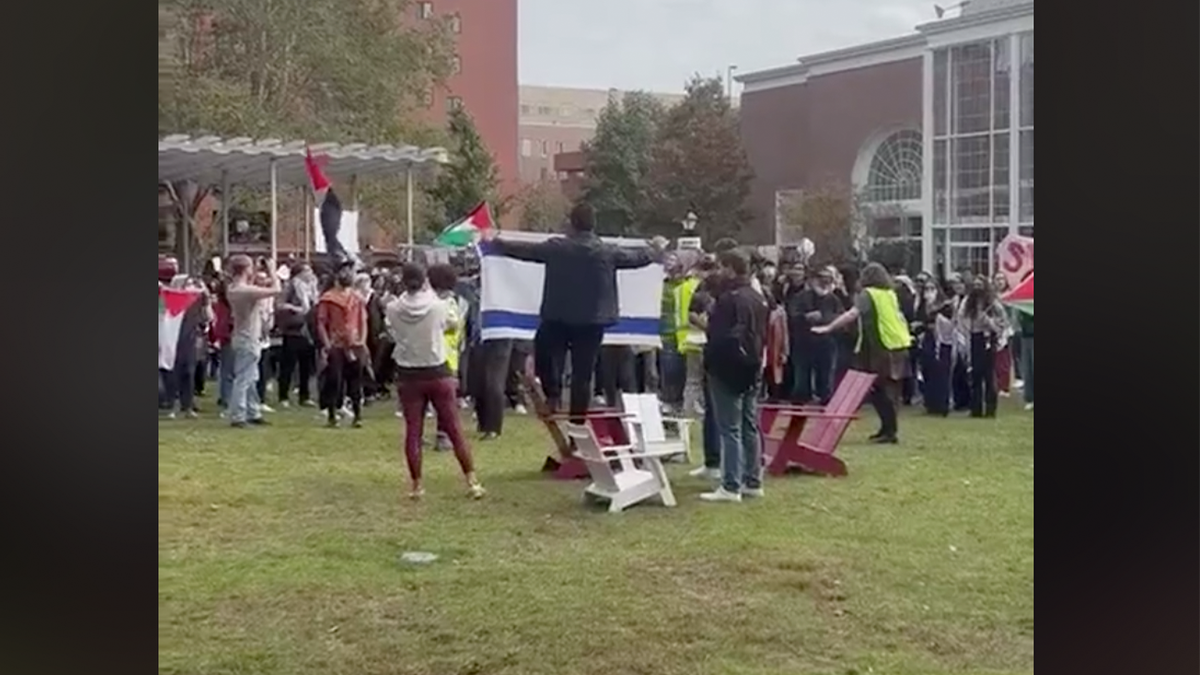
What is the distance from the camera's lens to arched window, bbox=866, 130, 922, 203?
307 centimetres

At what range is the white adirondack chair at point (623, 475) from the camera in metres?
3.20

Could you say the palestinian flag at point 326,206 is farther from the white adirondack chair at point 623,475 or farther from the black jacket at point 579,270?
the white adirondack chair at point 623,475

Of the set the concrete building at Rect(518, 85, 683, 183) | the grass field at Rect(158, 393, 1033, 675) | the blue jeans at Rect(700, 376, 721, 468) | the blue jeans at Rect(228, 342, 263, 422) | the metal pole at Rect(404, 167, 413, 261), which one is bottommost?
the grass field at Rect(158, 393, 1033, 675)

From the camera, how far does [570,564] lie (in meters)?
3.09

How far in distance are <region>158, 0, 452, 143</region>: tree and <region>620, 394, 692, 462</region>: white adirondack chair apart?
0.91 metres

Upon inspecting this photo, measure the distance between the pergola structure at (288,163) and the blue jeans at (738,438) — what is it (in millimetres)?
930

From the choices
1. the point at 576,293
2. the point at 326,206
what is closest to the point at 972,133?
the point at 576,293

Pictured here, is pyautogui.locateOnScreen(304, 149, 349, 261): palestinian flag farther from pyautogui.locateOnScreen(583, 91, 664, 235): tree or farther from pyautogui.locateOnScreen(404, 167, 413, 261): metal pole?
pyautogui.locateOnScreen(583, 91, 664, 235): tree

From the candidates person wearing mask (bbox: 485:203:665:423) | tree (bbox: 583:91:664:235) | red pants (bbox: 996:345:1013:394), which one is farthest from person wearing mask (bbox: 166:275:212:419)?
red pants (bbox: 996:345:1013:394)

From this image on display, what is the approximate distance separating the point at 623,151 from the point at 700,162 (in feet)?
0.66

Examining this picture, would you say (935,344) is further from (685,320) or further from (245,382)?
(245,382)
